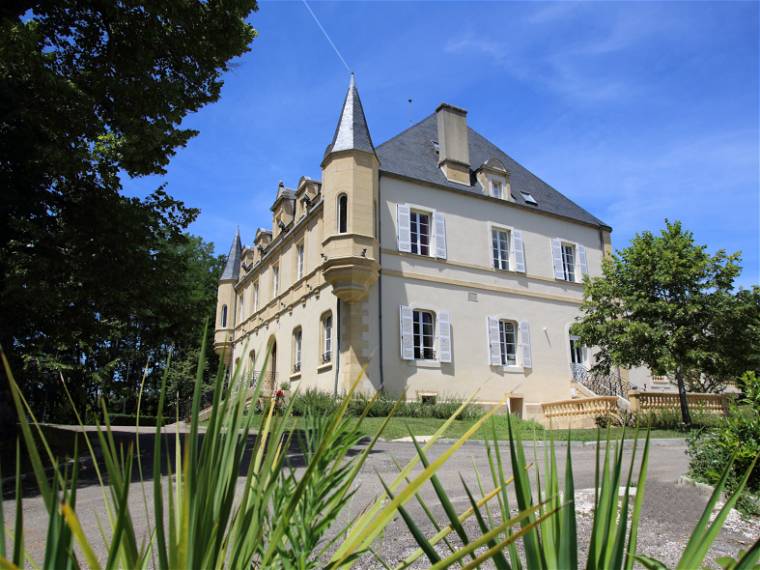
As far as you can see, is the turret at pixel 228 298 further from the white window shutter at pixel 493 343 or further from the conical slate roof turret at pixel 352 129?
the white window shutter at pixel 493 343

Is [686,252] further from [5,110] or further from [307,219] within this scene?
[5,110]

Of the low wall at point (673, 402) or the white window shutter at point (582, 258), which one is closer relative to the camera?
the low wall at point (673, 402)

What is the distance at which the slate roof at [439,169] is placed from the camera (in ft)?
68.0

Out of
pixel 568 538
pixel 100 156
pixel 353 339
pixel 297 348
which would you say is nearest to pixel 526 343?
pixel 353 339

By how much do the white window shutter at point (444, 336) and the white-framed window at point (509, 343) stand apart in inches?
70.6

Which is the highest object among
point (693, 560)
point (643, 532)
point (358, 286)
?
point (358, 286)

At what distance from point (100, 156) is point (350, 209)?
9.60 meters

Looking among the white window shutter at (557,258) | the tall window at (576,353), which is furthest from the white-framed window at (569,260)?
the tall window at (576,353)

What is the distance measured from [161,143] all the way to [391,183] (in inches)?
432

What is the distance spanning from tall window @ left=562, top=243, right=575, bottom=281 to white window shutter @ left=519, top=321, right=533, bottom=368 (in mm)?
3571

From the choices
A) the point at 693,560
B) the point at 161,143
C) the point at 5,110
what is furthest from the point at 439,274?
the point at 693,560

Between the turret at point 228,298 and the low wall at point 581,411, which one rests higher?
the turret at point 228,298

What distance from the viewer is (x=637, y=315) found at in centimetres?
1634

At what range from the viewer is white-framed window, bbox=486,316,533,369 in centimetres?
2000
